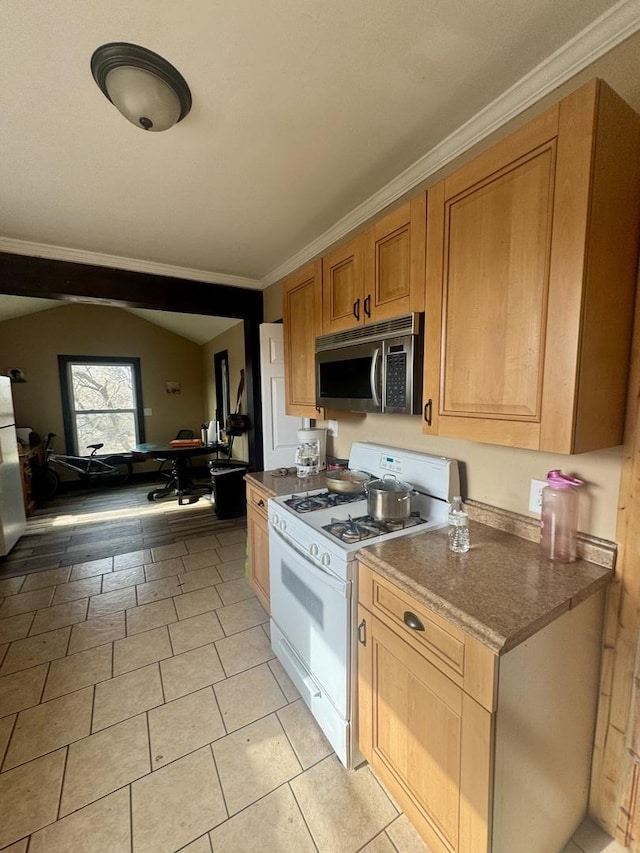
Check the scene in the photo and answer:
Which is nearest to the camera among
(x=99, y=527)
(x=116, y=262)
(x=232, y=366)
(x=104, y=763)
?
(x=104, y=763)

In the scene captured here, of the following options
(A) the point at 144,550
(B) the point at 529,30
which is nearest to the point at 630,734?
(B) the point at 529,30

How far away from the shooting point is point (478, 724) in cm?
86

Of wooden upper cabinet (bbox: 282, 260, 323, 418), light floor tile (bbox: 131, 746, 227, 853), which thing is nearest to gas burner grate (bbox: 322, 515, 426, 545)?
wooden upper cabinet (bbox: 282, 260, 323, 418)

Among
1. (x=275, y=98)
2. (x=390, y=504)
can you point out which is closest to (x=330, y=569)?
(x=390, y=504)

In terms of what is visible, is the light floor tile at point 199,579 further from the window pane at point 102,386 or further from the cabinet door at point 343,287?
the window pane at point 102,386

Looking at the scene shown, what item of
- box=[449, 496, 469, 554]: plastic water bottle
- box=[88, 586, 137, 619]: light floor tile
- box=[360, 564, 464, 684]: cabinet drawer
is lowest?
box=[88, 586, 137, 619]: light floor tile

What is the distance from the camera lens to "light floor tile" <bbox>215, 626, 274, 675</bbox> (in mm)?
1919

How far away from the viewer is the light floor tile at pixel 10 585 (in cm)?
262

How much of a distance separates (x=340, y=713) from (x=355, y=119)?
2.36 metres

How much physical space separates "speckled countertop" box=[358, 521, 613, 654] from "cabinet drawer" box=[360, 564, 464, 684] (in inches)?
1.5

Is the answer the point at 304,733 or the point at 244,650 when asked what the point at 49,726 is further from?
the point at 304,733

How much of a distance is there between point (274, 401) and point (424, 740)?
96.3 inches

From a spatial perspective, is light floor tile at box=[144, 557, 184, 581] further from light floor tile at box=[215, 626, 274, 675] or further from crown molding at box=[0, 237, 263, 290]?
crown molding at box=[0, 237, 263, 290]

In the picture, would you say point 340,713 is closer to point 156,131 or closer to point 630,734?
point 630,734
